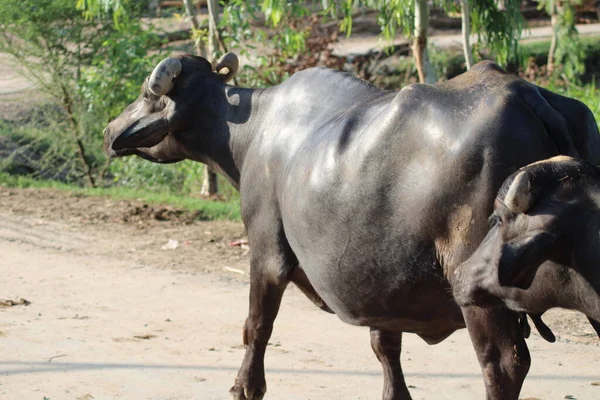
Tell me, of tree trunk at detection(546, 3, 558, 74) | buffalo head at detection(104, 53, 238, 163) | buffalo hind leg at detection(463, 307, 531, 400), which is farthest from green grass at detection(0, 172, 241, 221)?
tree trunk at detection(546, 3, 558, 74)

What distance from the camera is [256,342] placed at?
5.57m

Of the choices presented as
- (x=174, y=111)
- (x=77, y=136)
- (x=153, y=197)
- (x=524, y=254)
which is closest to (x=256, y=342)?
(x=174, y=111)

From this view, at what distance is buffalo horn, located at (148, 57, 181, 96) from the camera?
5.84 m

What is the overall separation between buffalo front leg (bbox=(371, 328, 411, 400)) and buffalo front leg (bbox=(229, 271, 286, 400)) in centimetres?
58

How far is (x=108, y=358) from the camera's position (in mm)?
6473

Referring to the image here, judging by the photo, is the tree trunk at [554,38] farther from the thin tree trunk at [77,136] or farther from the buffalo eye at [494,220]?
the buffalo eye at [494,220]

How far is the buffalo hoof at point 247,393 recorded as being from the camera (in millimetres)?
5551


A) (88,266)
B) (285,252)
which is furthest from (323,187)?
(88,266)

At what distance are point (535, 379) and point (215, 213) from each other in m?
5.35

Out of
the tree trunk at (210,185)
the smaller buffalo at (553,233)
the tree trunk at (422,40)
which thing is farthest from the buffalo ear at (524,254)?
the tree trunk at (210,185)

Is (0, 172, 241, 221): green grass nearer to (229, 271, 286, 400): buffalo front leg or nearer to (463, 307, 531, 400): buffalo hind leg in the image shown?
(229, 271, 286, 400): buffalo front leg

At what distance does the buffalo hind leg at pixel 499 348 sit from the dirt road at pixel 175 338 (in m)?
1.70

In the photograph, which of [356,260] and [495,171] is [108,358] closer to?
[356,260]

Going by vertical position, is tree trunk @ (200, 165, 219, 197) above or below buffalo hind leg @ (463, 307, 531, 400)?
below
